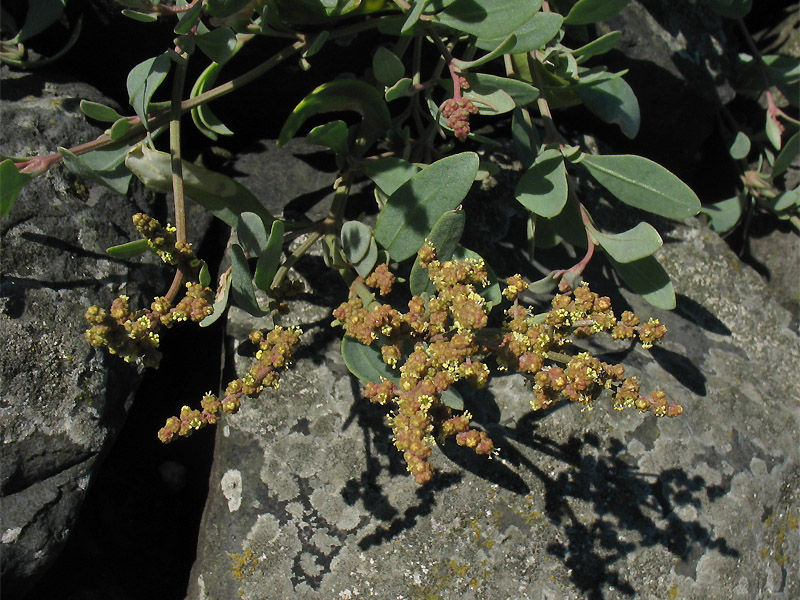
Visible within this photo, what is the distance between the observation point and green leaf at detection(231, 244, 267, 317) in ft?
5.04

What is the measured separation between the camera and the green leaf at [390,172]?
180 centimetres

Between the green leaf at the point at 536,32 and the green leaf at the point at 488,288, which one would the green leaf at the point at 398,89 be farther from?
the green leaf at the point at 488,288

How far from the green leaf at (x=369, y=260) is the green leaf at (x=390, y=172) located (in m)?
0.14

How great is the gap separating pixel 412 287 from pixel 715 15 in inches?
71.6

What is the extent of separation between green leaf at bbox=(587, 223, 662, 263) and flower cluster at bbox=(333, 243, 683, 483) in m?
0.25

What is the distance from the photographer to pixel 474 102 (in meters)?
1.76

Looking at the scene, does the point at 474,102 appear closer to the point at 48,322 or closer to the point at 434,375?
the point at 434,375

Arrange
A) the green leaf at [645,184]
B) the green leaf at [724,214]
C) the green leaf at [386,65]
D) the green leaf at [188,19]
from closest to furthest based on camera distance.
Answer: the green leaf at [188,19], the green leaf at [386,65], the green leaf at [645,184], the green leaf at [724,214]

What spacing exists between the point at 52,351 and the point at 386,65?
1.09 metres

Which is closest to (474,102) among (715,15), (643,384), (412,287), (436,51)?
(412,287)

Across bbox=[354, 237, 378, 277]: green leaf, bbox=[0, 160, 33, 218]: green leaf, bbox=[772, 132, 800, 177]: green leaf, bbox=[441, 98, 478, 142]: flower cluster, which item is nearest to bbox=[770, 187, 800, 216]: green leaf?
bbox=[772, 132, 800, 177]: green leaf

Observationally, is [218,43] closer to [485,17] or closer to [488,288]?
[485,17]

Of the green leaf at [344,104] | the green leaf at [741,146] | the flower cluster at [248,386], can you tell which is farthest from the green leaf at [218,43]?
the green leaf at [741,146]

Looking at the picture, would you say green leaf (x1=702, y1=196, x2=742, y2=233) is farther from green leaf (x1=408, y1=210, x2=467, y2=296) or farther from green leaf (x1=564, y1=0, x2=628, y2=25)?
green leaf (x1=408, y1=210, x2=467, y2=296)
